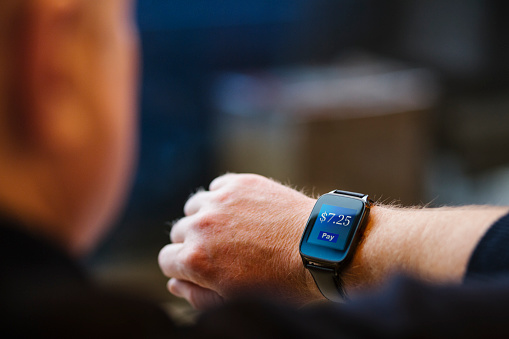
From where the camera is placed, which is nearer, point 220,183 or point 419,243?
point 419,243

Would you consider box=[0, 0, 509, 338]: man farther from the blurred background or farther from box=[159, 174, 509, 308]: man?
the blurred background

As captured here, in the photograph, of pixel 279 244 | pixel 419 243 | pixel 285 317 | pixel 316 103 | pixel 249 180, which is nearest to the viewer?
pixel 285 317

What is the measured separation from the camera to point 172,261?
35.6 inches

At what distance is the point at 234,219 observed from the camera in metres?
0.89

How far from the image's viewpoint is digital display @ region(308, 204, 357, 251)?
0.77 m

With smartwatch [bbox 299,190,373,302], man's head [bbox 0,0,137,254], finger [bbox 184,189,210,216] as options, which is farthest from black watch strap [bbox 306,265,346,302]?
man's head [bbox 0,0,137,254]

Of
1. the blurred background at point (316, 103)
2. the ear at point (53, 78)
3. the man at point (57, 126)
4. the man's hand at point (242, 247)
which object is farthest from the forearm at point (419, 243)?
the blurred background at point (316, 103)

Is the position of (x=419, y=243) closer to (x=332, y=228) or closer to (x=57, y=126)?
(x=332, y=228)

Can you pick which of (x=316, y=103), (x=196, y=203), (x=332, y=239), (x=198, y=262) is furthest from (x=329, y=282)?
(x=316, y=103)

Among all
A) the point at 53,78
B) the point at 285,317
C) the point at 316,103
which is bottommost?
the point at 285,317

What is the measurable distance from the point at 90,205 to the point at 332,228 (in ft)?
1.63

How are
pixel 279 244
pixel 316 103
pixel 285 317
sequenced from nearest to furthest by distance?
pixel 285 317, pixel 279 244, pixel 316 103

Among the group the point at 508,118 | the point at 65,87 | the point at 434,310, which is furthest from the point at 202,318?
the point at 508,118

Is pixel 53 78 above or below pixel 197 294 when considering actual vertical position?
above
